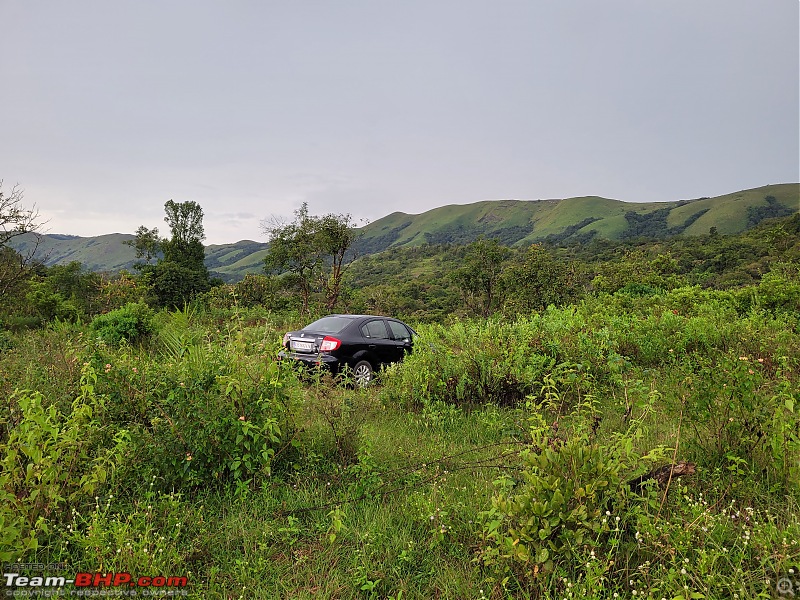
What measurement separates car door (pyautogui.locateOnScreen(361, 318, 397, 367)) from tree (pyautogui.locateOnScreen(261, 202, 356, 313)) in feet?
41.1

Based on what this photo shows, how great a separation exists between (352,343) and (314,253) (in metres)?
14.3

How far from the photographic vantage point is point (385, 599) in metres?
2.62

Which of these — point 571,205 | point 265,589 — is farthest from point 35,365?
point 571,205

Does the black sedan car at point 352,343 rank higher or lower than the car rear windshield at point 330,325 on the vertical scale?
lower

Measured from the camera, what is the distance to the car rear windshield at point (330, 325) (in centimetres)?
884

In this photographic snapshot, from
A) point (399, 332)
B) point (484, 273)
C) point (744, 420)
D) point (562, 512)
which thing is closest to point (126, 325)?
point (399, 332)

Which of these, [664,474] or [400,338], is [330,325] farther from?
[664,474]

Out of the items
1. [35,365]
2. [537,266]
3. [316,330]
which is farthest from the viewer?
[537,266]

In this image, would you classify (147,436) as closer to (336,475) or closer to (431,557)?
(336,475)

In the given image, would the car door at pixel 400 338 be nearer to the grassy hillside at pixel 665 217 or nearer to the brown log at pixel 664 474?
the brown log at pixel 664 474

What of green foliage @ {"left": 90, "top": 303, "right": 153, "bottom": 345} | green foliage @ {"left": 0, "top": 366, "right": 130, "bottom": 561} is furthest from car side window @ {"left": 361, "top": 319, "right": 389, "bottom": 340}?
green foliage @ {"left": 90, "top": 303, "right": 153, "bottom": 345}

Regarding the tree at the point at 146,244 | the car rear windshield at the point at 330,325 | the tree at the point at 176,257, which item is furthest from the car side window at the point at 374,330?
the tree at the point at 146,244

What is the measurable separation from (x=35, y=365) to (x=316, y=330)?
452 cm

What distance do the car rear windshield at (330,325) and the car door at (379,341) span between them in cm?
40
